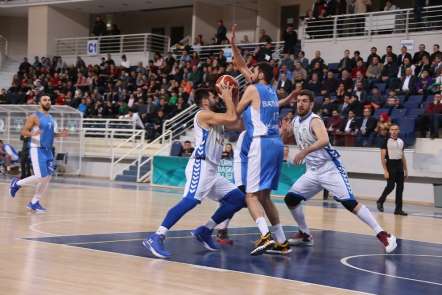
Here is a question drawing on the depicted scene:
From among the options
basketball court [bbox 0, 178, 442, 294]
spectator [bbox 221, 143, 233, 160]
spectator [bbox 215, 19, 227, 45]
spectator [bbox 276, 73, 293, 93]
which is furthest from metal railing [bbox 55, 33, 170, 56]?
basketball court [bbox 0, 178, 442, 294]

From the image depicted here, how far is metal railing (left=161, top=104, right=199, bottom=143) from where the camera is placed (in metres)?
24.8

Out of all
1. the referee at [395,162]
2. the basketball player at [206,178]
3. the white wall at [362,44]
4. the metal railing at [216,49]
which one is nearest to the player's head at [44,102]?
the basketball player at [206,178]

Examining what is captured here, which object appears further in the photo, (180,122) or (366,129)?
(180,122)

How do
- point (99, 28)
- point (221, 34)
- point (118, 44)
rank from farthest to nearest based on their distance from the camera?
point (118, 44)
point (99, 28)
point (221, 34)

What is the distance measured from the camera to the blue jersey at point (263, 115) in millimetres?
7781

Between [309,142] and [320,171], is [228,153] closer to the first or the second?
[320,171]

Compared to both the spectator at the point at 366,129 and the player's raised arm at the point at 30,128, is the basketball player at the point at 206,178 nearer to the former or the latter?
the player's raised arm at the point at 30,128

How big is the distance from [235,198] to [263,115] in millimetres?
959

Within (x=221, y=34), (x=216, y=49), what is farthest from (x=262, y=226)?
(x=221, y=34)

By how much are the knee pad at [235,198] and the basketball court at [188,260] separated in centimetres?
52

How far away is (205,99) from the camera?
7695 millimetres

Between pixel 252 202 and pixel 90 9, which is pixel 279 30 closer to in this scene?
pixel 90 9

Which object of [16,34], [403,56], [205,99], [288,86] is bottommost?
[205,99]

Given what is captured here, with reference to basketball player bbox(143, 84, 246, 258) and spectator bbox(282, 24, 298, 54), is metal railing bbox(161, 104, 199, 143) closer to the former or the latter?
spectator bbox(282, 24, 298, 54)
